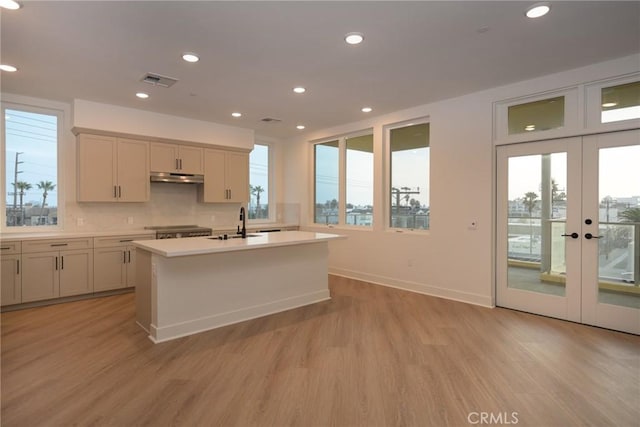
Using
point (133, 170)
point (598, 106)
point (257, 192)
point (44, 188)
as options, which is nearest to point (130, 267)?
point (133, 170)

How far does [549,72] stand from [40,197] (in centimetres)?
667

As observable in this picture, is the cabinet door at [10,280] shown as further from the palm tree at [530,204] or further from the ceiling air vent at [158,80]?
the palm tree at [530,204]

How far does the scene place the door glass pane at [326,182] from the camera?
6621mm

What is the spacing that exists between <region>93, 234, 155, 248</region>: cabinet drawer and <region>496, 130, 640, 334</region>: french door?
16.4 ft

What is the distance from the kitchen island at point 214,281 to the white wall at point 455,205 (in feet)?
5.27

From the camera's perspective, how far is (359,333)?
11.4 ft

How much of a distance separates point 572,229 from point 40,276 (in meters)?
6.34

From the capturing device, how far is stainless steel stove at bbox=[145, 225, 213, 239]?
512 centimetres

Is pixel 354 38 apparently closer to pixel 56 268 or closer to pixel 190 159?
pixel 190 159

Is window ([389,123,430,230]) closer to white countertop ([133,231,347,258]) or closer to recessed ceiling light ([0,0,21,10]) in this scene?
white countertop ([133,231,347,258])

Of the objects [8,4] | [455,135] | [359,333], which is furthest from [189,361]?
[455,135]

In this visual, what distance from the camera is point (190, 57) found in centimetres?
337

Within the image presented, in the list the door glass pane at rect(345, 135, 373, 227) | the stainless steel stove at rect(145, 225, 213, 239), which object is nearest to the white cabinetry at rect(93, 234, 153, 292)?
the stainless steel stove at rect(145, 225, 213, 239)

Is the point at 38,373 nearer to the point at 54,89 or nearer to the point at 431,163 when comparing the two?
the point at 54,89
